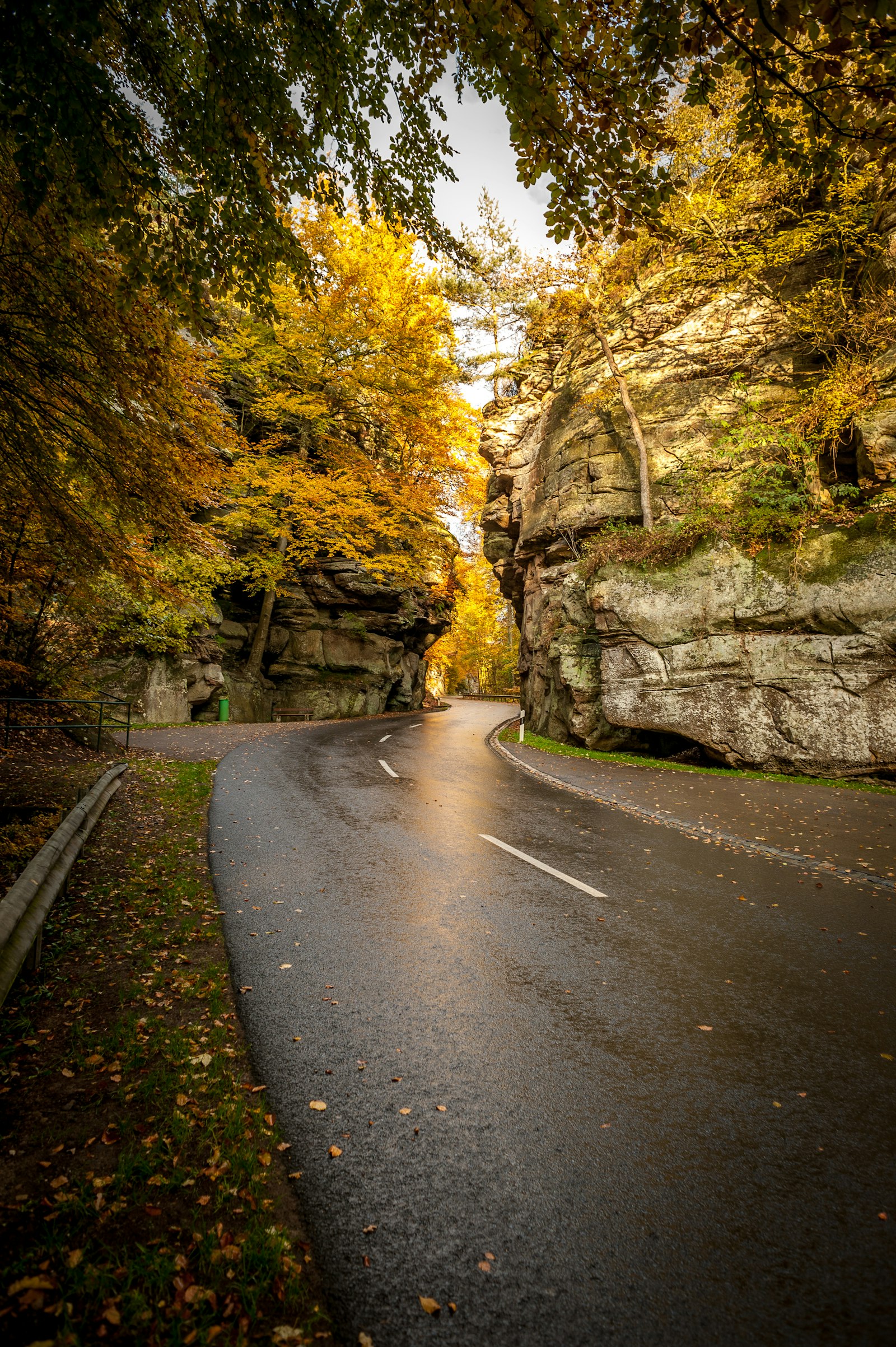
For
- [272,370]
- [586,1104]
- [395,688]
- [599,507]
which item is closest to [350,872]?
[586,1104]

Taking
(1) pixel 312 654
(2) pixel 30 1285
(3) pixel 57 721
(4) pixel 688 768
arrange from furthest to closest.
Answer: (1) pixel 312 654 < (4) pixel 688 768 < (3) pixel 57 721 < (2) pixel 30 1285

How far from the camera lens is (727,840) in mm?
7605

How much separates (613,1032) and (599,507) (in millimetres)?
17909

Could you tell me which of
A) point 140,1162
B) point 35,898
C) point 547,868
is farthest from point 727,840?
point 35,898

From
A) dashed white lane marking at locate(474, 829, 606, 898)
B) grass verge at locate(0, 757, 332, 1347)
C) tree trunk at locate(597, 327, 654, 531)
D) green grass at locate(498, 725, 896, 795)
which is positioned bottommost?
grass verge at locate(0, 757, 332, 1347)

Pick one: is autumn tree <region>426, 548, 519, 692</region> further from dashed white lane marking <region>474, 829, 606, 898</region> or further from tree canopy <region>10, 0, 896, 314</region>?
tree canopy <region>10, 0, 896, 314</region>

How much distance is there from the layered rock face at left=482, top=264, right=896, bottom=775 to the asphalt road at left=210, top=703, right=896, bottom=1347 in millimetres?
7019

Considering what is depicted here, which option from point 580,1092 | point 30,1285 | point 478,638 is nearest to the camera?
point 30,1285

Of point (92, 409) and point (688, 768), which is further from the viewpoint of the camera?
point (688, 768)

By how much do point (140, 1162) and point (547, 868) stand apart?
459cm

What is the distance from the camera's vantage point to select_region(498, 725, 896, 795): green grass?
1078 cm

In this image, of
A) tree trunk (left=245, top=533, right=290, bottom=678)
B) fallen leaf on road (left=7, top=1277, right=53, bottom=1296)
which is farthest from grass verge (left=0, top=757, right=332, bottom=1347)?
tree trunk (left=245, top=533, right=290, bottom=678)

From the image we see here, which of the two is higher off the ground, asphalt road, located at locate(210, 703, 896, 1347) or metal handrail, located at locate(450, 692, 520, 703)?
metal handrail, located at locate(450, 692, 520, 703)

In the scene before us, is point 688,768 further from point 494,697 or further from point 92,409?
point 494,697
